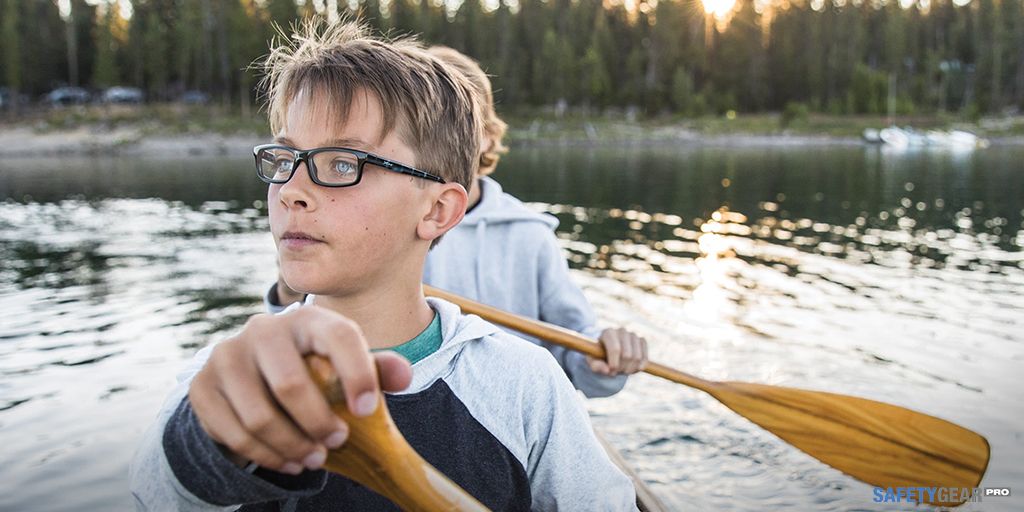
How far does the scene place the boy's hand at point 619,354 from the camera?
379 cm

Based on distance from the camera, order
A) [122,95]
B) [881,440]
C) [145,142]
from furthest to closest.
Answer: [122,95] < [145,142] < [881,440]

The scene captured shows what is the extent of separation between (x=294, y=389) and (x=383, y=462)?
0.92 ft

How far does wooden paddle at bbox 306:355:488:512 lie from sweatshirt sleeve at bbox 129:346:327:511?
0.25 feet

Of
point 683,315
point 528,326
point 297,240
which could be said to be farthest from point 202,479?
point 683,315

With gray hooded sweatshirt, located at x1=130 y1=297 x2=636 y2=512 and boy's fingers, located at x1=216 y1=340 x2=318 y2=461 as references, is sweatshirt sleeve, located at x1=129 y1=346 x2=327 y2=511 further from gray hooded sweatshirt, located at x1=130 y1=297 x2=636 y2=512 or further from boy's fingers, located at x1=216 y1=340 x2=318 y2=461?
gray hooded sweatshirt, located at x1=130 y1=297 x2=636 y2=512

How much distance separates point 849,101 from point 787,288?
242ft

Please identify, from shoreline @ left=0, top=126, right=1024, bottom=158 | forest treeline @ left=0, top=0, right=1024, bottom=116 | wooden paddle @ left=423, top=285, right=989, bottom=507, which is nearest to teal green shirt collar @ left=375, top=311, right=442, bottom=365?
wooden paddle @ left=423, top=285, right=989, bottom=507

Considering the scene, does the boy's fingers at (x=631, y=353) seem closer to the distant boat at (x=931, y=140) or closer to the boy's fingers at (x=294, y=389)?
the boy's fingers at (x=294, y=389)

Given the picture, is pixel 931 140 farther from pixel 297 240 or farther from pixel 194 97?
pixel 297 240

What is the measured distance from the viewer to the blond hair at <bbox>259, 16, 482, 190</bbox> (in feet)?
6.58

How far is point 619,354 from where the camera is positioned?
149 inches

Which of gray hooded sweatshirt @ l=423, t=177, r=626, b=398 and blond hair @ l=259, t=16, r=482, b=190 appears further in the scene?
gray hooded sweatshirt @ l=423, t=177, r=626, b=398

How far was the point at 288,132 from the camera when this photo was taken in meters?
2.05

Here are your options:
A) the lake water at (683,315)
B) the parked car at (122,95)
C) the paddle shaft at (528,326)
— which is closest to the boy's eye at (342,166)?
the paddle shaft at (528,326)
